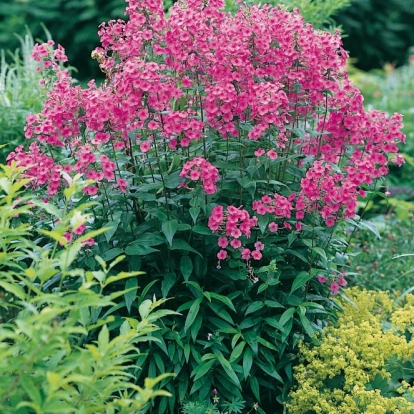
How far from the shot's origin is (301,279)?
10.3ft

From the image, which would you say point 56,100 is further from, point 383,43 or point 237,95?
point 383,43

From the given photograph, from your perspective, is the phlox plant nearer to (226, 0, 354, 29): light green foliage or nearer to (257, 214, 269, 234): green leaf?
(257, 214, 269, 234): green leaf

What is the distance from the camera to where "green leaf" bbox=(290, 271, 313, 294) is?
10.2 feet

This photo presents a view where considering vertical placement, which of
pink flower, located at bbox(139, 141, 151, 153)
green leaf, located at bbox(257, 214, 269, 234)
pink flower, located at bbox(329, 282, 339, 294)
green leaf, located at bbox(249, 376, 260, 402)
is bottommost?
green leaf, located at bbox(249, 376, 260, 402)

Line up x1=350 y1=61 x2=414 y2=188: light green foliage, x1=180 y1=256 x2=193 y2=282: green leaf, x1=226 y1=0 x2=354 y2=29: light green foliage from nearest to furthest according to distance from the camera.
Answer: x1=180 y1=256 x2=193 y2=282: green leaf, x1=226 y1=0 x2=354 y2=29: light green foliage, x1=350 y1=61 x2=414 y2=188: light green foliage

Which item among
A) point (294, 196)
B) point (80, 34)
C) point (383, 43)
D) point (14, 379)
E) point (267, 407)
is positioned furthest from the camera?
point (383, 43)

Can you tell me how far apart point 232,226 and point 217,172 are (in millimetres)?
225

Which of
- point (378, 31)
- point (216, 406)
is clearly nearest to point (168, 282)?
point (216, 406)

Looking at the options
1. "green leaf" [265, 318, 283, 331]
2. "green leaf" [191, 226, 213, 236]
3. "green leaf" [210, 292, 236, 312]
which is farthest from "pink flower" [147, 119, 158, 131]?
"green leaf" [265, 318, 283, 331]

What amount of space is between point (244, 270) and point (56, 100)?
108 cm

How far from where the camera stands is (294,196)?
316 centimetres

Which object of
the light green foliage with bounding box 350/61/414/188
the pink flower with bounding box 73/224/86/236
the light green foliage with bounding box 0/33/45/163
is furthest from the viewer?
the light green foliage with bounding box 350/61/414/188

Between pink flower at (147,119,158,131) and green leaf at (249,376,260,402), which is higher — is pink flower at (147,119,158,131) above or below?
above

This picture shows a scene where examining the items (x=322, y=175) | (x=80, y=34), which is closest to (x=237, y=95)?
(x=322, y=175)
